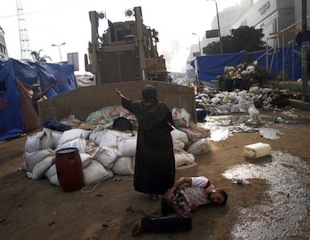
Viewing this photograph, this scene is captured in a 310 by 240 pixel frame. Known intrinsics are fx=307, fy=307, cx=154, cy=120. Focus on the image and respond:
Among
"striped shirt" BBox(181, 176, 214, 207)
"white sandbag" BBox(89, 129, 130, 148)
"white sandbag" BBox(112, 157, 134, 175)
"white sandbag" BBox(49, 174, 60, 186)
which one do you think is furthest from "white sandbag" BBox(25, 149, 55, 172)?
"striped shirt" BBox(181, 176, 214, 207)

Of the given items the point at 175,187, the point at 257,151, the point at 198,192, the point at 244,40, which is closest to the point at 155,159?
the point at 175,187

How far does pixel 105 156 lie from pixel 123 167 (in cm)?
34

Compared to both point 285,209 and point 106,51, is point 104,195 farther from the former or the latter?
point 106,51

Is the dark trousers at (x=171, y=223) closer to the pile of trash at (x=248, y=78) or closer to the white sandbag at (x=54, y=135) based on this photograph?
the white sandbag at (x=54, y=135)

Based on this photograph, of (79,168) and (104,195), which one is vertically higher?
(79,168)

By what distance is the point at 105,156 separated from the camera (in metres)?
4.84

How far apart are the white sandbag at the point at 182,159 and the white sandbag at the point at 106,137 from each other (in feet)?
3.51

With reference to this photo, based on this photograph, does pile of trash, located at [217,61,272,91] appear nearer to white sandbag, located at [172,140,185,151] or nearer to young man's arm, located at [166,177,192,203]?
white sandbag, located at [172,140,185,151]

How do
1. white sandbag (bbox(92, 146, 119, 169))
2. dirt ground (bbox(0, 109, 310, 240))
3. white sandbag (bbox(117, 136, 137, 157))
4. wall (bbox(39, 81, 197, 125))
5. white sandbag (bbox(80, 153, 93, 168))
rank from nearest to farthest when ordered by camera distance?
dirt ground (bbox(0, 109, 310, 240)) → white sandbag (bbox(80, 153, 93, 168)) → white sandbag (bbox(92, 146, 119, 169)) → white sandbag (bbox(117, 136, 137, 157)) → wall (bbox(39, 81, 197, 125))

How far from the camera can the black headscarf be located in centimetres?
371

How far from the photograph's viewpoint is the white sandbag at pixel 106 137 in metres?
5.41

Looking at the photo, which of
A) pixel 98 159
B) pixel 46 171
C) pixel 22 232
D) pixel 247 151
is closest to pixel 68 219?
pixel 22 232

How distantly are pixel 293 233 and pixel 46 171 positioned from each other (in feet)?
12.5

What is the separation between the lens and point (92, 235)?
10.5 ft
